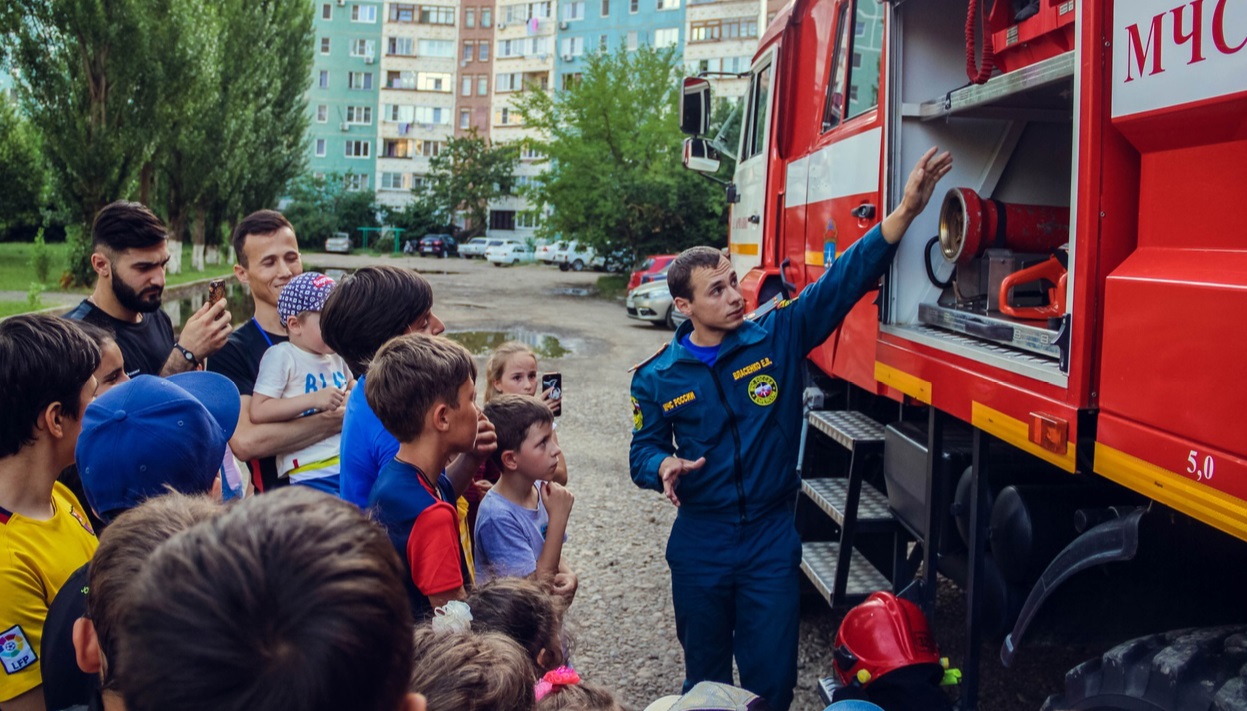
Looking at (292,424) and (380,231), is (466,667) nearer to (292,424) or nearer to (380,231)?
(292,424)

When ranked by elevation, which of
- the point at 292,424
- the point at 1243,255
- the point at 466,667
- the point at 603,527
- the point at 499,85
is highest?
the point at 499,85

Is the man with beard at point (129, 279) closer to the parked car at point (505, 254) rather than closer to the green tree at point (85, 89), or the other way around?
the green tree at point (85, 89)

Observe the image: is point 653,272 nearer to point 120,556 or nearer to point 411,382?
point 411,382

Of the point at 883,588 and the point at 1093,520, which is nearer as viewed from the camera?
the point at 1093,520

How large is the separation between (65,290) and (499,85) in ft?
184

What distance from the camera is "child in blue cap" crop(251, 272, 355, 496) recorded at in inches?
137

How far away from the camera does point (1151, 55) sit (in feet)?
7.65

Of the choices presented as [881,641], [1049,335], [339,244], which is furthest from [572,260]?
[1049,335]

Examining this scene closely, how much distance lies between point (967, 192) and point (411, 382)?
2.15 m

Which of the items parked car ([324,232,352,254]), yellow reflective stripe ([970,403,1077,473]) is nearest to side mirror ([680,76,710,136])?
yellow reflective stripe ([970,403,1077,473])

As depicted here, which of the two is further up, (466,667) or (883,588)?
(466,667)

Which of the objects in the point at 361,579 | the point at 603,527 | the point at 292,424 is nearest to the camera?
the point at 361,579

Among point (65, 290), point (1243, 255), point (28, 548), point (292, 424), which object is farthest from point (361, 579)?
point (65, 290)

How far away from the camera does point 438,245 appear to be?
63.6 metres
